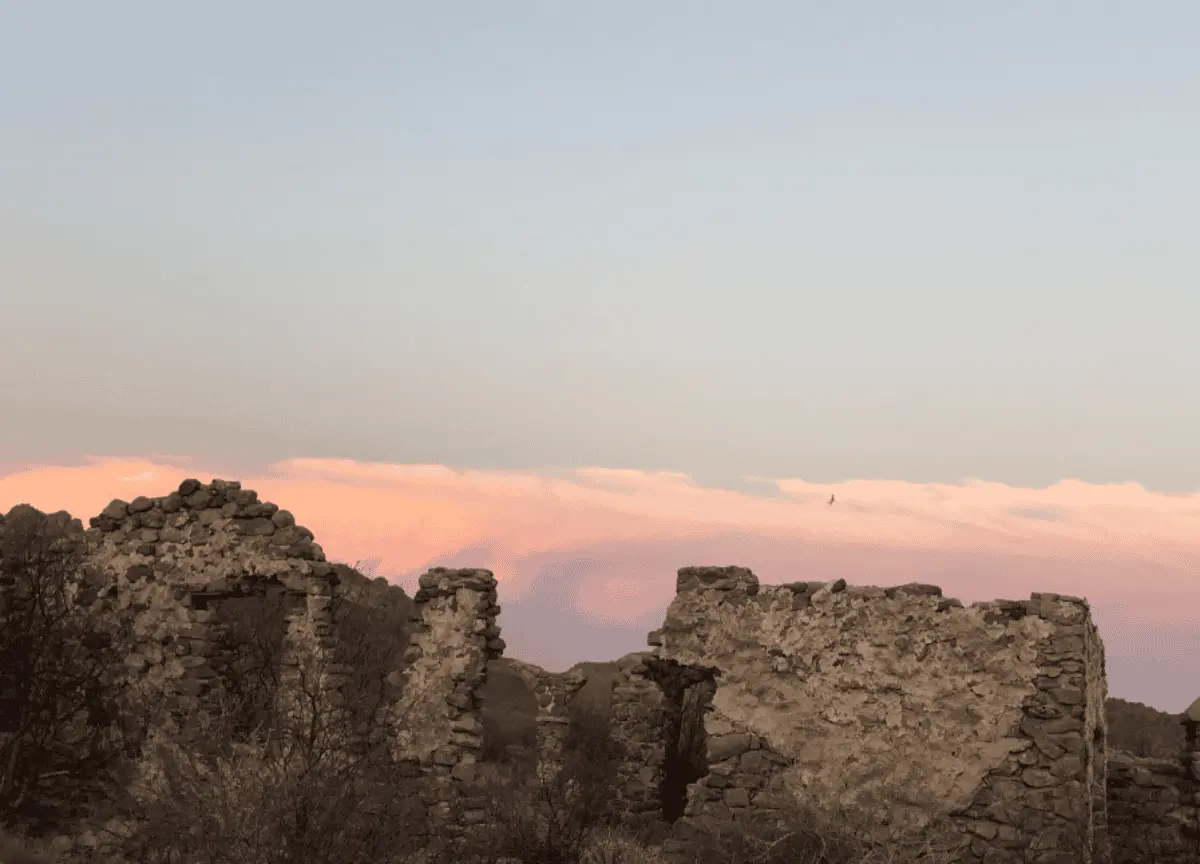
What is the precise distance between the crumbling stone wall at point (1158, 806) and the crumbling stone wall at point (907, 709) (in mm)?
954

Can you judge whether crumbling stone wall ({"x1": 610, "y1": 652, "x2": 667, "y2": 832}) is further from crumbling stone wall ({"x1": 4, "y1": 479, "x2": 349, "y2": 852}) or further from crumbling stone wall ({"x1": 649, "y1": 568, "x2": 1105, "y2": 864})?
crumbling stone wall ({"x1": 4, "y1": 479, "x2": 349, "y2": 852})

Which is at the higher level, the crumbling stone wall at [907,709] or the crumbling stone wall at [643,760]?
the crumbling stone wall at [907,709]

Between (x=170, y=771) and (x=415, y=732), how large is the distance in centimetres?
386

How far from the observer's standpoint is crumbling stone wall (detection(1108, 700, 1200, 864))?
13648 mm

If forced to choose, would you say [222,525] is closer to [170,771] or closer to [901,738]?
[170,771]

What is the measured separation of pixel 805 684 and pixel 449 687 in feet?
12.6

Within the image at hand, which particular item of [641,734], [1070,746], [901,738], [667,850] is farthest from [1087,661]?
[641,734]

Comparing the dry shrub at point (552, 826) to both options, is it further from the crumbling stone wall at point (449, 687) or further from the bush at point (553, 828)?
the crumbling stone wall at point (449, 687)

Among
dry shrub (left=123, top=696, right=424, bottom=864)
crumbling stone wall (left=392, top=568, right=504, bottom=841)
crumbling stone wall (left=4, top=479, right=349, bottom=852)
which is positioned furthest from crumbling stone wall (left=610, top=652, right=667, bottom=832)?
dry shrub (left=123, top=696, right=424, bottom=864)

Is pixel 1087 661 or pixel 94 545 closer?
pixel 1087 661

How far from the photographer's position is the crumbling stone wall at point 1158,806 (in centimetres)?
1365

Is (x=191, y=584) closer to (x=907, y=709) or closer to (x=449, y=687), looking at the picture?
(x=449, y=687)

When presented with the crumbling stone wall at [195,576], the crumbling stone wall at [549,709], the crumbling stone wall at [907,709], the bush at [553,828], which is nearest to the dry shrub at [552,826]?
the bush at [553,828]

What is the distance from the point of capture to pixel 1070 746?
11898 mm
